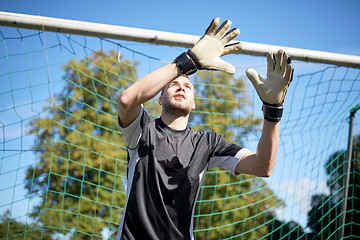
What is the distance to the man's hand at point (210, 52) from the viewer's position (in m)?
1.90

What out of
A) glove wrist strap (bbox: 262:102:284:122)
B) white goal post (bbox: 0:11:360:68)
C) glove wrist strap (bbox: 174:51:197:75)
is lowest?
glove wrist strap (bbox: 262:102:284:122)

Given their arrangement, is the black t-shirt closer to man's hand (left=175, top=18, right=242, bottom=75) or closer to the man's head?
the man's head

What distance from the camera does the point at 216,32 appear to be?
6.53 ft

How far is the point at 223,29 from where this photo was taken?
197cm

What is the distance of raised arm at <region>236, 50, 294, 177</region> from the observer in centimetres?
198

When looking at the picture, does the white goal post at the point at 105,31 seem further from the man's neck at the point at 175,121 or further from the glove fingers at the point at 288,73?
the glove fingers at the point at 288,73

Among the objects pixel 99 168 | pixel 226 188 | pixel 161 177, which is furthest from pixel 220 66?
pixel 226 188

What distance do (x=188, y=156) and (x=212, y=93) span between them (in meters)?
8.57

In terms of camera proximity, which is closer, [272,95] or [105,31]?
[272,95]

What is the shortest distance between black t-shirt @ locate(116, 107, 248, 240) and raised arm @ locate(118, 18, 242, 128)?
0.48 ft

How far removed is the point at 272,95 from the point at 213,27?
18.6 inches

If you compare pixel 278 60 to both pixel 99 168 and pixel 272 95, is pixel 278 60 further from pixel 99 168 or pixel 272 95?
pixel 99 168

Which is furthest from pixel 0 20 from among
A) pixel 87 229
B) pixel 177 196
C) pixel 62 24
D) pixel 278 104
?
pixel 87 229

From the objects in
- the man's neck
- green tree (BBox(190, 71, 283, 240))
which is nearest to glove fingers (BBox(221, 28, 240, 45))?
the man's neck
